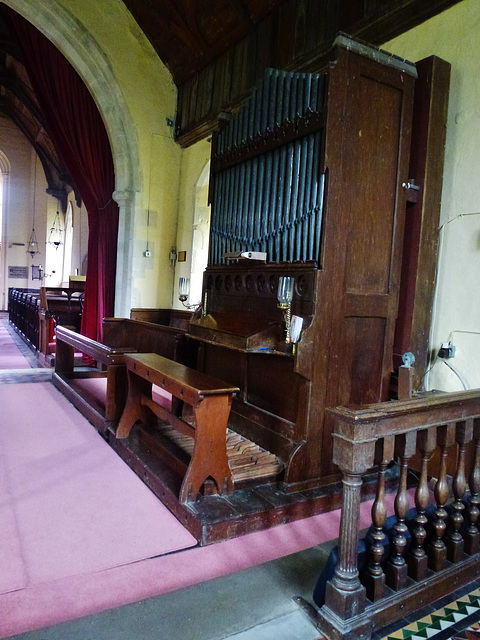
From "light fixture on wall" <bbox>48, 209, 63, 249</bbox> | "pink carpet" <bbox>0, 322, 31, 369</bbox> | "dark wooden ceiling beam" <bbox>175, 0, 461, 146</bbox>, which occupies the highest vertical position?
"dark wooden ceiling beam" <bbox>175, 0, 461, 146</bbox>

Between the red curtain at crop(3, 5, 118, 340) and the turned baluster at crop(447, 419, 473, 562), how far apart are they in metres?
5.23

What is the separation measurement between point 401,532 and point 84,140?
6.40m

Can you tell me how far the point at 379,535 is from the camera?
180cm

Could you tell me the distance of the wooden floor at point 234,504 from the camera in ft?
7.49

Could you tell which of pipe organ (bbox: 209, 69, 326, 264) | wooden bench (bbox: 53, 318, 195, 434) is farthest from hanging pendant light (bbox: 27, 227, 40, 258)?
pipe organ (bbox: 209, 69, 326, 264)

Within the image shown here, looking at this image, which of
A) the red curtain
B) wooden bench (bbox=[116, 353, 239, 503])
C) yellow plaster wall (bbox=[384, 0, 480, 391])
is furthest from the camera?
the red curtain

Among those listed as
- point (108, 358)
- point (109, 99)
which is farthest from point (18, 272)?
point (108, 358)

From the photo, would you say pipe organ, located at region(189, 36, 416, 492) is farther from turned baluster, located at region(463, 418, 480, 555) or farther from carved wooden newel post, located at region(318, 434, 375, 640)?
carved wooden newel post, located at region(318, 434, 375, 640)

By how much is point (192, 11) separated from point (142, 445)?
477 centimetres

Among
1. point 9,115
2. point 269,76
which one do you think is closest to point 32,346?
point 269,76

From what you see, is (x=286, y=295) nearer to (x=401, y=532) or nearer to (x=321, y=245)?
(x=321, y=245)

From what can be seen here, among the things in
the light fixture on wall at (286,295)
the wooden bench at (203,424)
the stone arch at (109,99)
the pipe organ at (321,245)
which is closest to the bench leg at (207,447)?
the wooden bench at (203,424)

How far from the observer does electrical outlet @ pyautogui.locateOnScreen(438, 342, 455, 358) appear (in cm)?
301

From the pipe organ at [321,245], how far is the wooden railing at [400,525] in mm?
825
